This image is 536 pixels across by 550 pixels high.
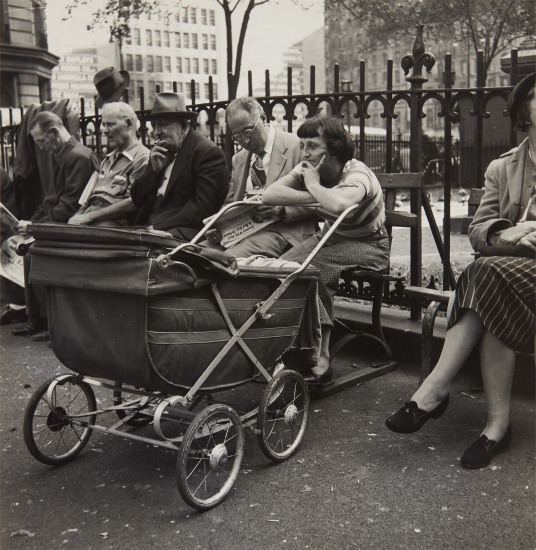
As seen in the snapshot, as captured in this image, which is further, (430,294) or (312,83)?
(312,83)

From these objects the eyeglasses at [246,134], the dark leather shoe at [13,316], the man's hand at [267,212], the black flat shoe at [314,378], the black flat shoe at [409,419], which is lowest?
the dark leather shoe at [13,316]

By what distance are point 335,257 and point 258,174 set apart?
0.92 meters

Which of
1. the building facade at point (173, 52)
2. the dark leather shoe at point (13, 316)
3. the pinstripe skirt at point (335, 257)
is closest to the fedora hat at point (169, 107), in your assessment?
the pinstripe skirt at point (335, 257)

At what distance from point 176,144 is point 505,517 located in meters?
3.34

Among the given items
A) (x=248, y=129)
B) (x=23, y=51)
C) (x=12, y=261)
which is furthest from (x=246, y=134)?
(x=23, y=51)

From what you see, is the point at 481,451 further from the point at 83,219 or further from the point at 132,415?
the point at 83,219

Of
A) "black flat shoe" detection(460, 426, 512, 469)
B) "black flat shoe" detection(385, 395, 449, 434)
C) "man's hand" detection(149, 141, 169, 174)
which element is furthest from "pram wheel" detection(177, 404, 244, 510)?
"man's hand" detection(149, 141, 169, 174)

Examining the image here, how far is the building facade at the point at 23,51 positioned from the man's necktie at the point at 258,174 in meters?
20.1

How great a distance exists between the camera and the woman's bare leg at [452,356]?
11.7 feet

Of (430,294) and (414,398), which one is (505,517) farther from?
(430,294)

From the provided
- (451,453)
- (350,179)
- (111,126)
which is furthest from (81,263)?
(111,126)

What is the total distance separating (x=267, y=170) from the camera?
494cm

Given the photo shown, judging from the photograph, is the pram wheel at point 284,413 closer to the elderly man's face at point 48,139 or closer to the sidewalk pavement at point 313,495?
the sidewalk pavement at point 313,495

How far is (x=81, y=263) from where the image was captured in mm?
3213
